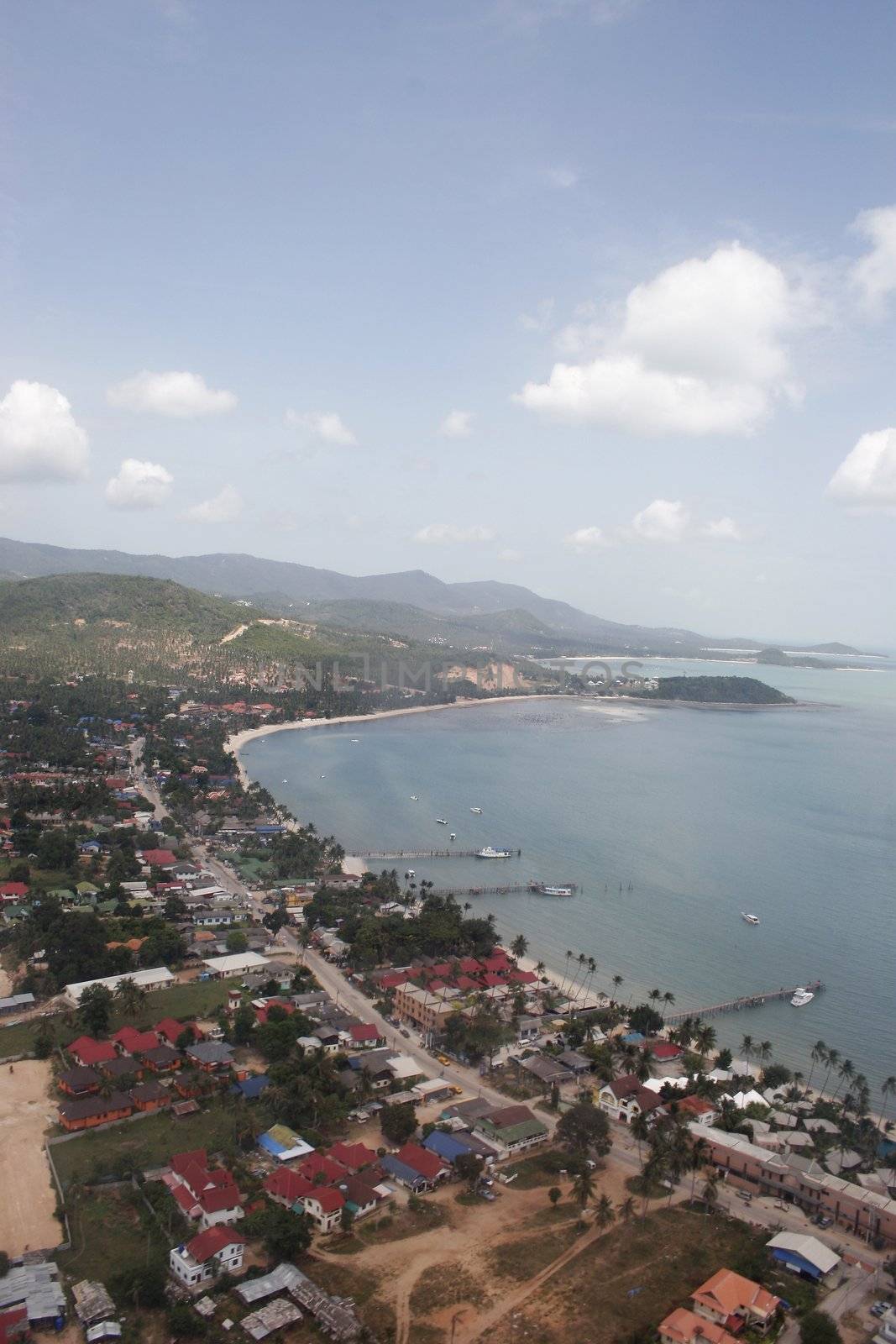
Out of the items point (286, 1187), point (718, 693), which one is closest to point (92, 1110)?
point (286, 1187)

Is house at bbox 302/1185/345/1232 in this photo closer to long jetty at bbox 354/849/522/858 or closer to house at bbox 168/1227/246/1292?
house at bbox 168/1227/246/1292

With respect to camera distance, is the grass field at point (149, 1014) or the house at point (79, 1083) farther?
the grass field at point (149, 1014)

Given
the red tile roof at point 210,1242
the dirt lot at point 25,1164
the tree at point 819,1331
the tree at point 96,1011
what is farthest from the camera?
the tree at point 96,1011

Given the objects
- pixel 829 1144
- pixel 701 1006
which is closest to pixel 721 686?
pixel 701 1006

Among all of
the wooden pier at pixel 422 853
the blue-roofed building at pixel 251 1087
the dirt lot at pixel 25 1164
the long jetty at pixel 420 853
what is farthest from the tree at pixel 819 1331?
the long jetty at pixel 420 853

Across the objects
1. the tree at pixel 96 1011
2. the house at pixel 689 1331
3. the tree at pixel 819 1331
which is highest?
the tree at pixel 96 1011

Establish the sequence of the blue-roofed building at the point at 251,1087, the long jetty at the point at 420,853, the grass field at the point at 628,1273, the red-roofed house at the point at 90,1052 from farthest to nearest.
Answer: the long jetty at the point at 420,853
the red-roofed house at the point at 90,1052
the blue-roofed building at the point at 251,1087
the grass field at the point at 628,1273

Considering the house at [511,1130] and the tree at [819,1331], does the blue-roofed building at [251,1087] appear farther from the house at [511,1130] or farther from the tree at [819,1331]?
the tree at [819,1331]

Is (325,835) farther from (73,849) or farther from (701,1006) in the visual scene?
(701,1006)
